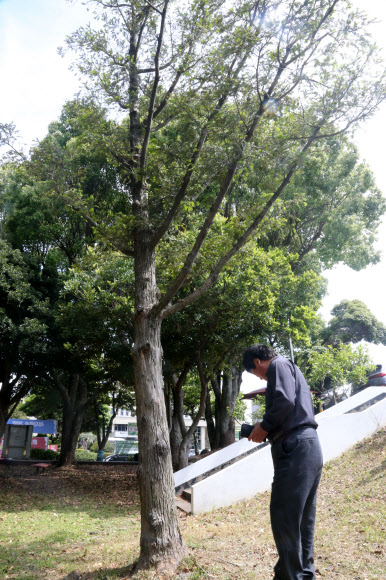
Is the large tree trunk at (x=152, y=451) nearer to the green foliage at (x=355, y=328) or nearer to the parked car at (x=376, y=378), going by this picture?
the parked car at (x=376, y=378)

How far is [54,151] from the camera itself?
7227 millimetres

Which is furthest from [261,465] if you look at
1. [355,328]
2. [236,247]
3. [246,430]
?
[355,328]

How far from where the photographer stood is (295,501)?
3.01 meters

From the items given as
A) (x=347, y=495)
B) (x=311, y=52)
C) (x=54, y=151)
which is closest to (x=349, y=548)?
(x=347, y=495)

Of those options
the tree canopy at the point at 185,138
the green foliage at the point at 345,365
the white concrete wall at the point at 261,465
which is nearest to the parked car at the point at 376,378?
the green foliage at the point at 345,365

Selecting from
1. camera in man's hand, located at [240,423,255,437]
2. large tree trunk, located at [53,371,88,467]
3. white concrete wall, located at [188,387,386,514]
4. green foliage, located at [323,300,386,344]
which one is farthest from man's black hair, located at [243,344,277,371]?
green foliage, located at [323,300,386,344]

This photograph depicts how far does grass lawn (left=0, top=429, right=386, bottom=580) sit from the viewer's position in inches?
180

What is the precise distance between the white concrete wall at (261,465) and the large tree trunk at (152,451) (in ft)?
11.2

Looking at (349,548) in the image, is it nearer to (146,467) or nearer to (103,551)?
(146,467)

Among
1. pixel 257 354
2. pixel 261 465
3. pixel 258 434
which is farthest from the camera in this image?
pixel 261 465

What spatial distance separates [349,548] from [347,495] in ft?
6.61

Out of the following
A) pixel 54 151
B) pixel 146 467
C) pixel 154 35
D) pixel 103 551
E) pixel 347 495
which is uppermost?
pixel 154 35

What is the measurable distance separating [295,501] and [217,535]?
3634mm

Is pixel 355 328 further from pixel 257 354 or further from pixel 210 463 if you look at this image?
pixel 257 354
